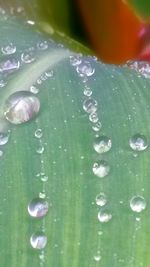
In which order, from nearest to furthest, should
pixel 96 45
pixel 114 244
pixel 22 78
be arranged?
pixel 114 244
pixel 22 78
pixel 96 45

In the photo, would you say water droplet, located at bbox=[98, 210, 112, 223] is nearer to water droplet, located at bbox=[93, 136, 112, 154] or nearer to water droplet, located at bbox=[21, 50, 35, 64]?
water droplet, located at bbox=[93, 136, 112, 154]

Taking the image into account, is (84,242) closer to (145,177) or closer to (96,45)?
(145,177)

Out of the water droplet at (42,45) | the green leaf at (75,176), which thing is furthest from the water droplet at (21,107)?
the water droplet at (42,45)

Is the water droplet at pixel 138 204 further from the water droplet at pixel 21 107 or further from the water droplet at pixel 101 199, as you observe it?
the water droplet at pixel 21 107

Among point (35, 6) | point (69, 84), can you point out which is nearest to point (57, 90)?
point (69, 84)

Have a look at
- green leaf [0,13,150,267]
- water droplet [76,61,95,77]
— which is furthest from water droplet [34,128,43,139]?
water droplet [76,61,95,77]

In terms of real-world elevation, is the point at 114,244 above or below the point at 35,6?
below

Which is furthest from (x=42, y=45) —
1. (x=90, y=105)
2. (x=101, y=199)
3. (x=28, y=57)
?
(x=101, y=199)
